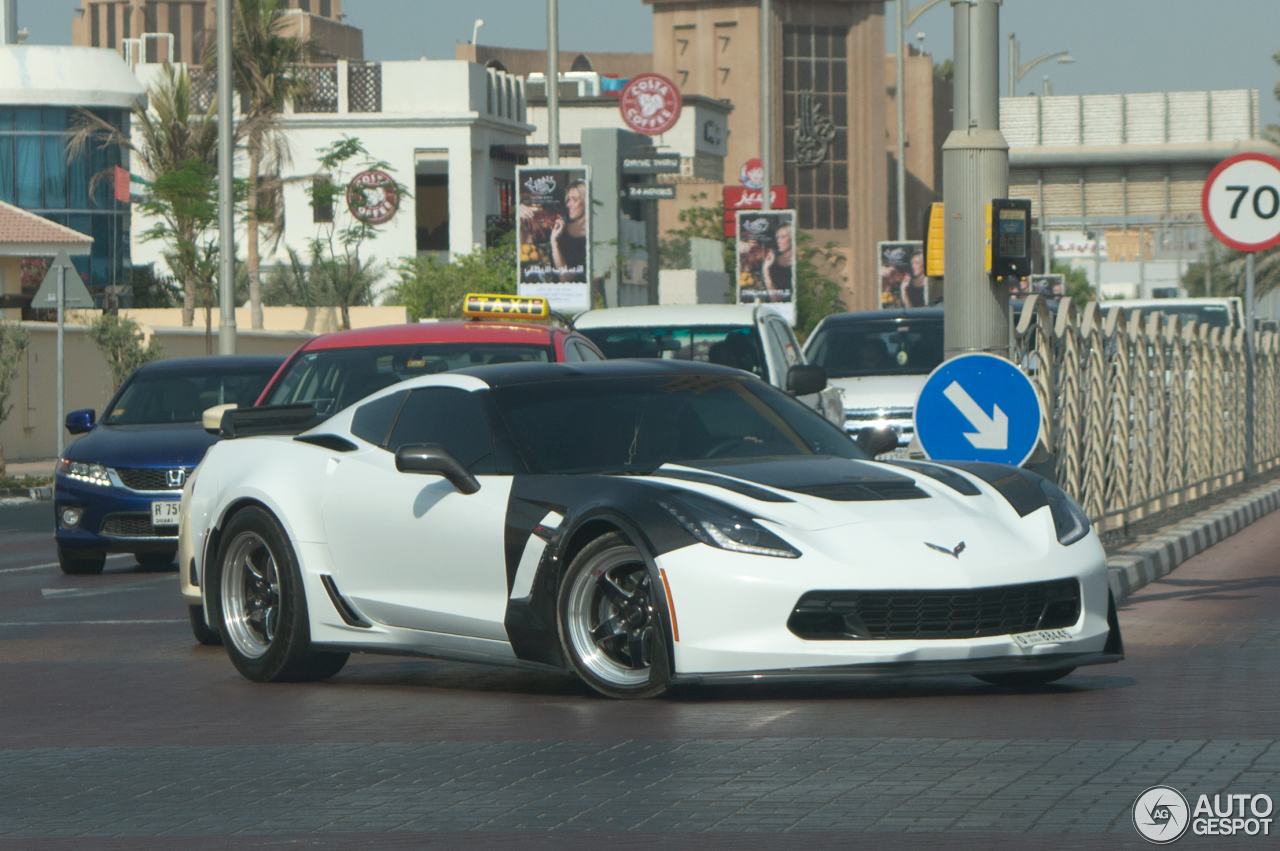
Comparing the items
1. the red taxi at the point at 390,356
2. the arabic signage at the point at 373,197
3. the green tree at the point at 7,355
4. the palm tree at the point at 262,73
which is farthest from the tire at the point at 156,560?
the arabic signage at the point at 373,197

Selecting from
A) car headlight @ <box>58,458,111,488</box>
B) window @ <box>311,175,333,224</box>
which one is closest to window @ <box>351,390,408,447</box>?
car headlight @ <box>58,458,111,488</box>

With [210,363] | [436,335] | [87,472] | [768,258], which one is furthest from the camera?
[768,258]

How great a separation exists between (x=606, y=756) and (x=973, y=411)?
516cm

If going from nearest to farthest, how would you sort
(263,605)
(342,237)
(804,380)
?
(263,605)
(804,380)
(342,237)

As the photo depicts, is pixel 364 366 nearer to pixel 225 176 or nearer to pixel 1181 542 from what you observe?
pixel 1181 542

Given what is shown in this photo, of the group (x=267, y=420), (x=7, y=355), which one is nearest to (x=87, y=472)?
(x=267, y=420)

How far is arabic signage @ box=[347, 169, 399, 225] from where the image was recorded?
70.1 metres

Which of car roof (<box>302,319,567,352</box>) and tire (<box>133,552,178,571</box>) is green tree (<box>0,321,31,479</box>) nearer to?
tire (<box>133,552,178,571</box>)

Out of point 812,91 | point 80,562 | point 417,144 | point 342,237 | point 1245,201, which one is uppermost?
point 812,91

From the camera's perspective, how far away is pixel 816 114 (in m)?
109

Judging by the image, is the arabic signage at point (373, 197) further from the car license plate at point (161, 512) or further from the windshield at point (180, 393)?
the car license plate at point (161, 512)

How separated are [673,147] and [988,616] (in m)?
87.4

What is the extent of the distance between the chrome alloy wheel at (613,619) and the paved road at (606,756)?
15 cm

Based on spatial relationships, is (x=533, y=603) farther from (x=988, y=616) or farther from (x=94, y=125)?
(x=94, y=125)
